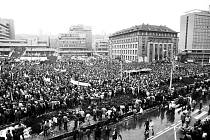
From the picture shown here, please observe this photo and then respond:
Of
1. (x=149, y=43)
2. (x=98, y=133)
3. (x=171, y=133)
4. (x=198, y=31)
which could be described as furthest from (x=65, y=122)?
(x=198, y=31)

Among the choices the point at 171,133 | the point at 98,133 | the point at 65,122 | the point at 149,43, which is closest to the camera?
the point at 98,133

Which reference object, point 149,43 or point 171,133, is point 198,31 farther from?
point 171,133

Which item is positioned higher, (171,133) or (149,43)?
(149,43)

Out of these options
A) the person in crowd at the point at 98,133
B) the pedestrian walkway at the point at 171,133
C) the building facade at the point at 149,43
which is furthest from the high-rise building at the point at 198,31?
the person in crowd at the point at 98,133

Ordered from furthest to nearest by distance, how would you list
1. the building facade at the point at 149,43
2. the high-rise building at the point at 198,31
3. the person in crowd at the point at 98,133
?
the high-rise building at the point at 198,31 → the building facade at the point at 149,43 → the person in crowd at the point at 98,133

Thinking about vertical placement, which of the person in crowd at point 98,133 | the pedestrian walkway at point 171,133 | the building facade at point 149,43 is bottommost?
the pedestrian walkway at point 171,133

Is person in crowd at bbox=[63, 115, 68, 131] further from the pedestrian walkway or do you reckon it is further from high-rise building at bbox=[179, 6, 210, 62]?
high-rise building at bbox=[179, 6, 210, 62]

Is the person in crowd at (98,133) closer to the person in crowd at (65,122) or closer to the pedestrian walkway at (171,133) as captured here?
the person in crowd at (65,122)

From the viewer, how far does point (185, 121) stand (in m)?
16.2

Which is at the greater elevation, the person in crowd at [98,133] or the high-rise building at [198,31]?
the high-rise building at [198,31]

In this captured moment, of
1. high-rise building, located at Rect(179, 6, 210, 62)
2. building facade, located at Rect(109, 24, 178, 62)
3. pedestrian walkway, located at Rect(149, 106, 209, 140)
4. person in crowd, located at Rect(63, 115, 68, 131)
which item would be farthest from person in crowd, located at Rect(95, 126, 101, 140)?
high-rise building, located at Rect(179, 6, 210, 62)

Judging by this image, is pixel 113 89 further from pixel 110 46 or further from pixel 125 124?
pixel 110 46

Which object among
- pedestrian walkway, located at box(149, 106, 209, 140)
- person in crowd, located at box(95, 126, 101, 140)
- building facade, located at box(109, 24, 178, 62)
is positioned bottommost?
pedestrian walkway, located at box(149, 106, 209, 140)

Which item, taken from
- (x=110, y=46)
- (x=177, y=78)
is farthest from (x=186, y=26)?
(x=177, y=78)
